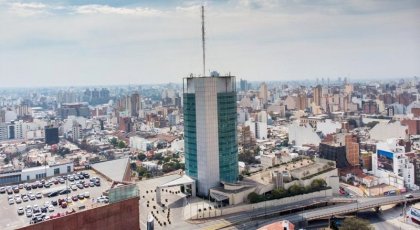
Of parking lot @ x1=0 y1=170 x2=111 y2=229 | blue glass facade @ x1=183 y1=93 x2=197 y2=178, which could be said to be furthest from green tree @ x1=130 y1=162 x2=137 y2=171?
parking lot @ x1=0 y1=170 x2=111 y2=229

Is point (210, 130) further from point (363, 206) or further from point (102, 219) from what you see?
point (102, 219)

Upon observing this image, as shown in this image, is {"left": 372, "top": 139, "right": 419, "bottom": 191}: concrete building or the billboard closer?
{"left": 372, "top": 139, "right": 419, "bottom": 191}: concrete building

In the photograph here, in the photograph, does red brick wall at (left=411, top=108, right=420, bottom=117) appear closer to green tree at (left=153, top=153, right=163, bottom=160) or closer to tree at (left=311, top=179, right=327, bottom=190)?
tree at (left=311, top=179, right=327, bottom=190)

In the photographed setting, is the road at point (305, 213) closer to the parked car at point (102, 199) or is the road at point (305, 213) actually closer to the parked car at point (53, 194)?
the parked car at point (102, 199)

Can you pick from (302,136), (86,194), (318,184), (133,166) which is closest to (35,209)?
(86,194)

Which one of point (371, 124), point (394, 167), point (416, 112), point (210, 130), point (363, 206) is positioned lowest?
point (363, 206)

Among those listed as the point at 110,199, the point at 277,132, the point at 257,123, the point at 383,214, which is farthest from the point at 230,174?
the point at 277,132
